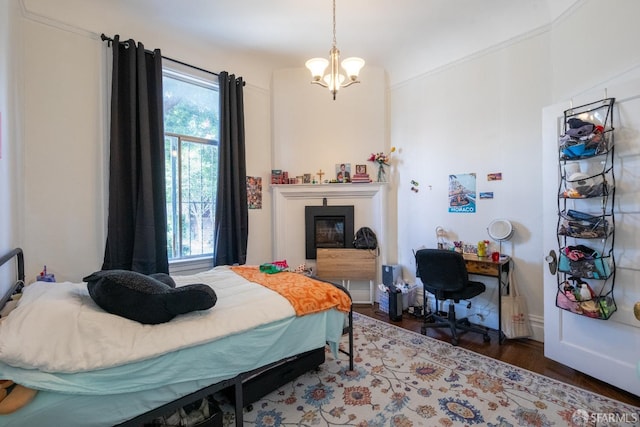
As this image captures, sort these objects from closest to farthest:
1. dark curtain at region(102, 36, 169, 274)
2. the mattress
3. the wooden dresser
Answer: the mattress
dark curtain at region(102, 36, 169, 274)
the wooden dresser

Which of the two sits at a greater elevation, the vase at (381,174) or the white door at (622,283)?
the vase at (381,174)

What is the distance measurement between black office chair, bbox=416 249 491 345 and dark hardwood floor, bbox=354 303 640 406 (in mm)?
96

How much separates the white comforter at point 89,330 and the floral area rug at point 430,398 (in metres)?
0.69

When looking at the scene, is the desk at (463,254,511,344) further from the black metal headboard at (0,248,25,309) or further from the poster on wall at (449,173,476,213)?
the black metal headboard at (0,248,25,309)

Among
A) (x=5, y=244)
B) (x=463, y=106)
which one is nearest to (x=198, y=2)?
(x=5, y=244)

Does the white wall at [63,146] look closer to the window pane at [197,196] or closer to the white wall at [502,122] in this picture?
the window pane at [197,196]

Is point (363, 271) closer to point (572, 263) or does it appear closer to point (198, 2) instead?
point (572, 263)

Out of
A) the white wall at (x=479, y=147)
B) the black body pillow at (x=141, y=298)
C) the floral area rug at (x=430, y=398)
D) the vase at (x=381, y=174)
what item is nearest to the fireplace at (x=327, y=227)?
the vase at (x=381, y=174)

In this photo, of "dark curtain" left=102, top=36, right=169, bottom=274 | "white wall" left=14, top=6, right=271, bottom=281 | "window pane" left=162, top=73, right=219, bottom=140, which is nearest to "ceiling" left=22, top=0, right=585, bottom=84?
"white wall" left=14, top=6, right=271, bottom=281

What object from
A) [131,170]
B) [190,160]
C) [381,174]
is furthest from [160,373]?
[381,174]

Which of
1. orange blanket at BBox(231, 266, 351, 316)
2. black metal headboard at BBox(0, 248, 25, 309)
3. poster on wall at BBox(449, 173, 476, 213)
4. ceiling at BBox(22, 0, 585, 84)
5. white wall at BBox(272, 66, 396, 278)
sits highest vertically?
ceiling at BBox(22, 0, 585, 84)

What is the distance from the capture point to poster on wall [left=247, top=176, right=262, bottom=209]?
12.8ft

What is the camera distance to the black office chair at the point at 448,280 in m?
2.75

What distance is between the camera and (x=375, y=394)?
2010 millimetres
